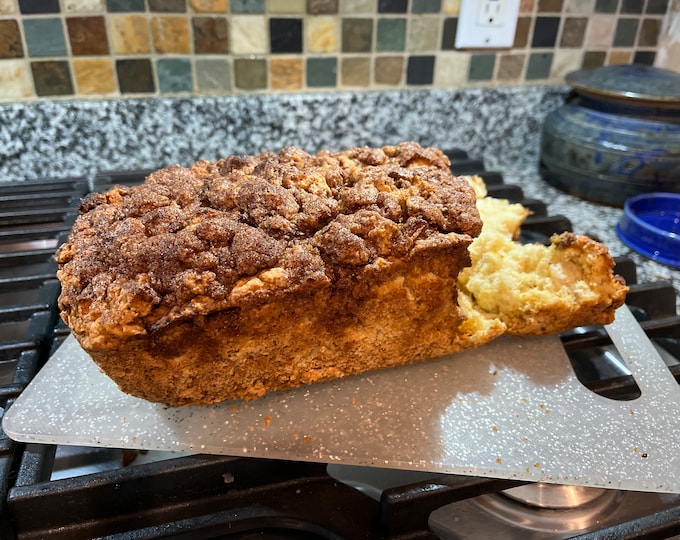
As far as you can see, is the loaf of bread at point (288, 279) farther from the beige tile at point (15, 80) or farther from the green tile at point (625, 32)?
the green tile at point (625, 32)

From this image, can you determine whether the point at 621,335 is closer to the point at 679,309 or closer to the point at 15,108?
the point at 679,309

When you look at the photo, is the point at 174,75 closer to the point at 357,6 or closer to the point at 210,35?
the point at 210,35

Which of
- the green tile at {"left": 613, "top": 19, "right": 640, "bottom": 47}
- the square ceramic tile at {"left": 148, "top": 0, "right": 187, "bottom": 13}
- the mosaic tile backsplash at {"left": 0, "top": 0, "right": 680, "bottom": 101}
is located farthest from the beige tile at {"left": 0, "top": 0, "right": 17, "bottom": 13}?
the green tile at {"left": 613, "top": 19, "right": 640, "bottom": 47}

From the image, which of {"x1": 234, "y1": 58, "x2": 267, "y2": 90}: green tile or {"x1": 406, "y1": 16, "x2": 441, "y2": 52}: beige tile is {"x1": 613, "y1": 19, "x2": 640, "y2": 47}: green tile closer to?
{"x1": 406, "y1": 16, "x2": 441, "y2": 52}: beige tile

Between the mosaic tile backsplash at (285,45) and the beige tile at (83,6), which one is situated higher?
the beige tile at (83,6)

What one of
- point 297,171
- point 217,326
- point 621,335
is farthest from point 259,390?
point 621,335

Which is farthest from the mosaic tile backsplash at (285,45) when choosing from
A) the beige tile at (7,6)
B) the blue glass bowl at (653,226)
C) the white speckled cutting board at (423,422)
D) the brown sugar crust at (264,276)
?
the white speckled cutting board at (423,422)

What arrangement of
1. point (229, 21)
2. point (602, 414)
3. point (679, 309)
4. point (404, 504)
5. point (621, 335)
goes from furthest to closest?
1. point (229, 21)
2. point (679, 309)
3. point (621, 335)
4. point (602, 414)
5. point (404, 504)
